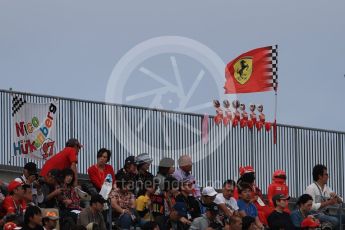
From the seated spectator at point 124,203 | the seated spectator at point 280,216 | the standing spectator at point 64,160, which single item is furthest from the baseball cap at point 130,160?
the seated spectator at point 280,216

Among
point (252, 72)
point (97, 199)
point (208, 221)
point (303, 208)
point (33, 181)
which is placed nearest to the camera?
point (97, 199)

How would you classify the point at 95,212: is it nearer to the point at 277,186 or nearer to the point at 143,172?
the point at 143,172

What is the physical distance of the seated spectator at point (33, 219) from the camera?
33.9m

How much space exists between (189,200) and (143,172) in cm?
157

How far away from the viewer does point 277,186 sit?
4031 centimetres

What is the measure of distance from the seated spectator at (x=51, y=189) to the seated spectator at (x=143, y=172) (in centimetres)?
198

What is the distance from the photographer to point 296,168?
147 feet

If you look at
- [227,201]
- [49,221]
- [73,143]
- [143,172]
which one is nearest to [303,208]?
[227,201]

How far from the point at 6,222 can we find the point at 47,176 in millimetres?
2605

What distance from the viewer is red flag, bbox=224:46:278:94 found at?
4438 centimetres

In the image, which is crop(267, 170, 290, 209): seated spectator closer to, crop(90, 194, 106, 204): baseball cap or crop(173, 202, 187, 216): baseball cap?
crop(173, 202, 187, 216): baseball cap

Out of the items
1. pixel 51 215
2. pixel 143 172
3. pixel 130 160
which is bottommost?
pixel 51 215

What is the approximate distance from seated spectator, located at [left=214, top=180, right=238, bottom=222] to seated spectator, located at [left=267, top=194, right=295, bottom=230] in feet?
2.90

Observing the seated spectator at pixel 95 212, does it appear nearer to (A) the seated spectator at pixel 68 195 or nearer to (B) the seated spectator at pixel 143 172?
(A) the seated spectator at pixel 68 195
